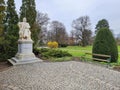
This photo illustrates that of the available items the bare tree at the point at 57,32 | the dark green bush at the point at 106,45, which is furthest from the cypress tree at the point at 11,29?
the bare tree at the point at 57,32

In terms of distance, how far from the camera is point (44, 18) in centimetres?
3838

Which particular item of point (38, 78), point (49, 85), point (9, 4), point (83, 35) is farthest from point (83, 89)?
point (83, 35)

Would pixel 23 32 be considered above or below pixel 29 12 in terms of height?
below

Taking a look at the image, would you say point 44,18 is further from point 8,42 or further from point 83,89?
point 83,89

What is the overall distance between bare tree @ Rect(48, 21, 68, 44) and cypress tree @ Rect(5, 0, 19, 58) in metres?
28.6

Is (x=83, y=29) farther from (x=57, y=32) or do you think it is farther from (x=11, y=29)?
(x=11, y=29)

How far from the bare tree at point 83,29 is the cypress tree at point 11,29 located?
97.6ft

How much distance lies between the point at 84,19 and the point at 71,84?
1565 inches

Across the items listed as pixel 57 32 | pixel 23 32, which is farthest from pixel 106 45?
pixel 57 32

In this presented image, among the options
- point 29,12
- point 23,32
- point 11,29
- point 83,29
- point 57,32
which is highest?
point 83,29

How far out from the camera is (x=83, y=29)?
45.1 metres

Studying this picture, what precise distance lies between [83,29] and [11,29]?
3095 cm

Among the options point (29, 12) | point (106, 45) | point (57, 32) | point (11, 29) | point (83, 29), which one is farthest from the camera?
point (57, 32)

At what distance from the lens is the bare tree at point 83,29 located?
44781 mm
